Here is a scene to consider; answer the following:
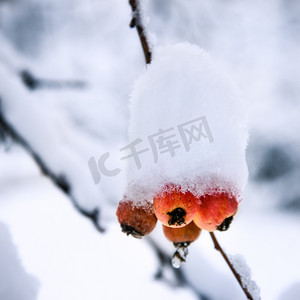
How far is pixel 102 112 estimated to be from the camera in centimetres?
366

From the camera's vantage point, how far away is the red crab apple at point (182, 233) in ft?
2.00

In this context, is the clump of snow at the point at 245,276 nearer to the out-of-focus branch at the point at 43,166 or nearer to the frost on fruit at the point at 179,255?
the frost on fruit at the point at 179,255

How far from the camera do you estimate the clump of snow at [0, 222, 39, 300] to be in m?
0.76

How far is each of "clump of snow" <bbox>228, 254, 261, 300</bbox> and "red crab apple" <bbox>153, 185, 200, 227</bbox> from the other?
182 millimetres

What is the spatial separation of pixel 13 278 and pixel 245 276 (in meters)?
0.70

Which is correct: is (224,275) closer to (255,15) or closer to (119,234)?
(119,234)

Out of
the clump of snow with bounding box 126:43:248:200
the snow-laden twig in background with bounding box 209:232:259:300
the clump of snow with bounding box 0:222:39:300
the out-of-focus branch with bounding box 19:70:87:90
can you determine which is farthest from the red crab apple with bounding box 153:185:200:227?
the out-of-focus branch with bounding box 19:70:87:90

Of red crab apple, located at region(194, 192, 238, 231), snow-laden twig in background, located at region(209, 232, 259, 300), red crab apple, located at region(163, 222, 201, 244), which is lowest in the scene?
snow-laden twig in background, located at region(209, 232, 259, 300)

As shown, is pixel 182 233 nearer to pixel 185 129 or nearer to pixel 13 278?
pixel 185 129

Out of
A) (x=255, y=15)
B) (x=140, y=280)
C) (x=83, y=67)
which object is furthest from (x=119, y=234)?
(x=255, y=15)

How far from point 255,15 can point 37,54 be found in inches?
172

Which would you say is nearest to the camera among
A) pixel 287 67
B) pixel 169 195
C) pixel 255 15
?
pixel 169 195

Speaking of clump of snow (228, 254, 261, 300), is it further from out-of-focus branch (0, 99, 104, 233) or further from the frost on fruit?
out-of-focus branch (0, 99, 104, 233)

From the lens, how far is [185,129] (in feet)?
1.66
